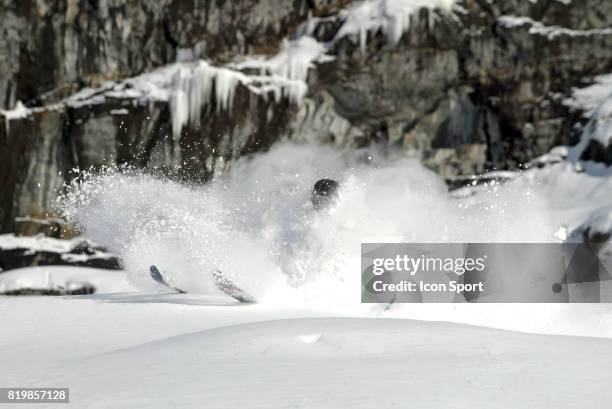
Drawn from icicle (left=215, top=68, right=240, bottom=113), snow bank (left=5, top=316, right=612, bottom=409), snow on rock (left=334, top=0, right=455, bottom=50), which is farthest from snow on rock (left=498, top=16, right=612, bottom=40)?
snow bank (left=5, top=316, right=612, bottom=409)

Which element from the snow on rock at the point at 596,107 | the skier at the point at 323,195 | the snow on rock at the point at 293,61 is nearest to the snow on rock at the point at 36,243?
the snow on rock at the point at 293,61

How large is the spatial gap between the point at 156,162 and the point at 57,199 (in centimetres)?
444

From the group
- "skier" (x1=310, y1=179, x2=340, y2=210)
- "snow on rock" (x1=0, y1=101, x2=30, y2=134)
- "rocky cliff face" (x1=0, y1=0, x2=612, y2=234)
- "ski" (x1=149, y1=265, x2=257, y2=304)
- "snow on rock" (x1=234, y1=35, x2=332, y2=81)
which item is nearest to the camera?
"ski" (x1=149, y1=265, x2=257, y2=304)

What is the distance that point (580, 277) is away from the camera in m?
20.4

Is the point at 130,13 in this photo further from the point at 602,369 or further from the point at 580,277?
the point at 602,369

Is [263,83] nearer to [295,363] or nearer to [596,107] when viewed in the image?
[596,107]

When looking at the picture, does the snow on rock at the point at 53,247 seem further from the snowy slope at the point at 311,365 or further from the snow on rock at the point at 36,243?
the snowy slope at the point at 311,365

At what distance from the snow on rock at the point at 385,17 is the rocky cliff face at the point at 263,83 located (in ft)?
0.20

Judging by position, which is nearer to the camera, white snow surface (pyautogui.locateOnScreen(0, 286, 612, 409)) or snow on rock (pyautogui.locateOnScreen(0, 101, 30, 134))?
white snow surface (pyautogui.locateOnScreen(0, 286, 612, 409))

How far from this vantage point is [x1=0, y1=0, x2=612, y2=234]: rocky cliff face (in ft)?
97.8

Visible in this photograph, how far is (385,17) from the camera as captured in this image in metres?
30.0

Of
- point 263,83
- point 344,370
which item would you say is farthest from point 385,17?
point 344,370

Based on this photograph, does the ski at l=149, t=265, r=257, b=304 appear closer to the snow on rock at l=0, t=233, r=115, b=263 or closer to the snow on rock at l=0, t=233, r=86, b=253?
the snow on rock at l=0, t=233, r=115, b=263

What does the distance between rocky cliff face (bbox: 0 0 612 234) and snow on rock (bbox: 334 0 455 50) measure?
0.20ft
